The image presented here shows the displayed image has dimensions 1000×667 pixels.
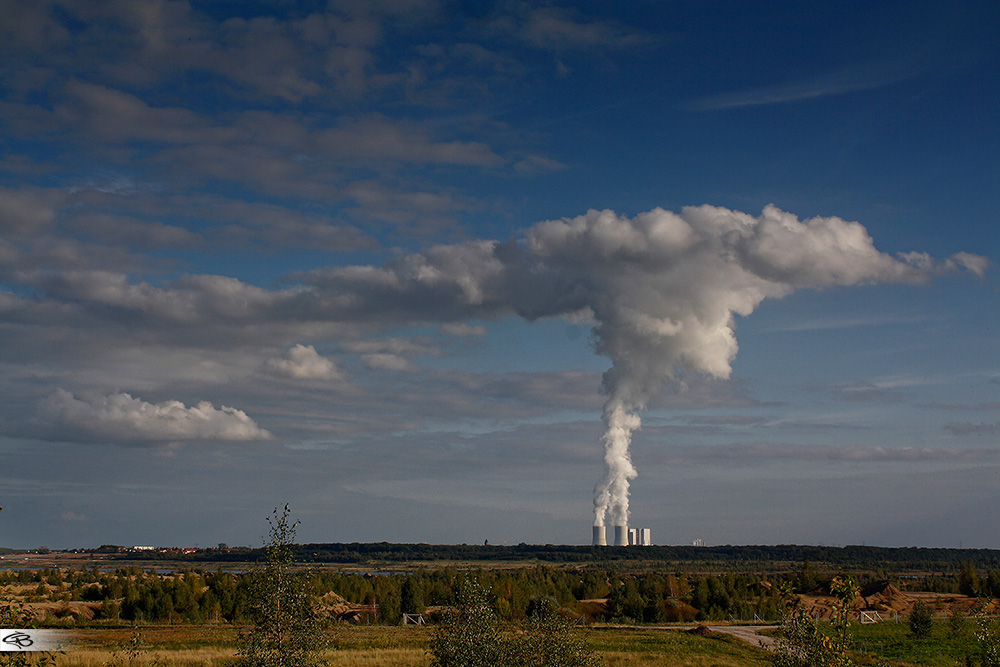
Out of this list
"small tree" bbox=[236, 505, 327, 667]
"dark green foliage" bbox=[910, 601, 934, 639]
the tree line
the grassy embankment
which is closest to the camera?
"small tree" bbox=[236, 505, 327, 667]

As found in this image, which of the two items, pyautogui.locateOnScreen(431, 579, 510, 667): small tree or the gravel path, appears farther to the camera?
the gravel path

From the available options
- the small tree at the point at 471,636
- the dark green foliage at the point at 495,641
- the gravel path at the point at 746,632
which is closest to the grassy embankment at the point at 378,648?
the gravel path at the point at 746,632

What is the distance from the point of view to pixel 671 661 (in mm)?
63938

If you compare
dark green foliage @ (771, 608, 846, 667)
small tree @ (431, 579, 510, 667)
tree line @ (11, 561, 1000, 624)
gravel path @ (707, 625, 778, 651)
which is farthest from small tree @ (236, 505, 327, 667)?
tree line @ (11, 561, 1000, 624)

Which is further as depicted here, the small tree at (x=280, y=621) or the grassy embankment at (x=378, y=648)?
the grassy embankment at (x=378, y=648)

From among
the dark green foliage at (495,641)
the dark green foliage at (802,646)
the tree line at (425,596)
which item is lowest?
the tree line at (425,596)

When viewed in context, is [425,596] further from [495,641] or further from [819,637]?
[819,637]

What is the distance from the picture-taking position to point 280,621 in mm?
25422

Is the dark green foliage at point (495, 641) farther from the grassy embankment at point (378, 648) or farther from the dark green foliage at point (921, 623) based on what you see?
the dark green foliage at point (921, 623)

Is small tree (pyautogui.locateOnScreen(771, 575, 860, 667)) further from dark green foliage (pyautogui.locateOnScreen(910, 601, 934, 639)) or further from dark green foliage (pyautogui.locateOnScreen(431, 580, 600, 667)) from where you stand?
dark green foliage (pyautogui.locateOnScreen(910, 601, 934, 639))

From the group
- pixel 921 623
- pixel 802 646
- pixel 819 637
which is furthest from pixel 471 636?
pixel 921 623

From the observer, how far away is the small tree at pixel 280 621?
25.1 metres

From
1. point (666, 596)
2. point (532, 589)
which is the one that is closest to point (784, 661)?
point (532, 589)

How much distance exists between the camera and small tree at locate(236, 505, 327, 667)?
82.5ft
